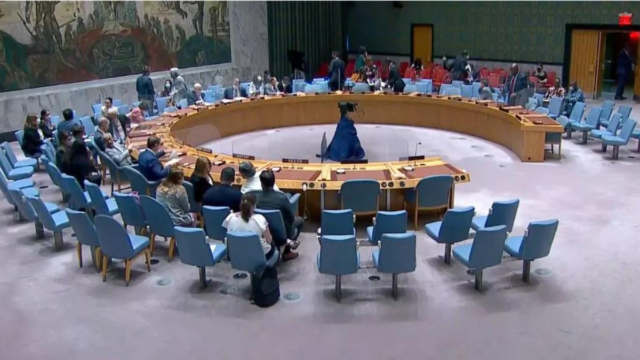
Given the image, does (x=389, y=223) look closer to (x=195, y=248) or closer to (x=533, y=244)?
(x=533, y=244)

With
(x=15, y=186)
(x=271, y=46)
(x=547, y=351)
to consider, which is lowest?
(x=547, y=351)

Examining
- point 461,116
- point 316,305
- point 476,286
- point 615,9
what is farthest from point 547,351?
point 615,9

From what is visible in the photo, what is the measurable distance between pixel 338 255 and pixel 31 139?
727 centimetres

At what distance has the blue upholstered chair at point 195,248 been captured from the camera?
635cm

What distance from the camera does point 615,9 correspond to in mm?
17672

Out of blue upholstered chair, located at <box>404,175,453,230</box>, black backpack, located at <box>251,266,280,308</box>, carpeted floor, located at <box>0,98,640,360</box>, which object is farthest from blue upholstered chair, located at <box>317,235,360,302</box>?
blue upholstered chair, located at <box>404,175,453,230</box>

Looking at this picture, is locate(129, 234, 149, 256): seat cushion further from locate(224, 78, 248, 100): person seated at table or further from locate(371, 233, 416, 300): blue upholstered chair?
locate(224, 78, 248, 100): person seated at table

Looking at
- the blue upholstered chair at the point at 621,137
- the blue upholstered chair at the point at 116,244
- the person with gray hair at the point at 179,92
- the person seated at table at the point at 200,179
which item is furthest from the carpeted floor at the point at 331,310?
the person with gray hair at the point at 179,92

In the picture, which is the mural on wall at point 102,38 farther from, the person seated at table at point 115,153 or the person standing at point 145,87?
the person seated at table at point 115,153

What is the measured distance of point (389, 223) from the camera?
22.8 feet

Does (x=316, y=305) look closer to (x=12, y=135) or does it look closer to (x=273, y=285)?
(x=273, y=285)

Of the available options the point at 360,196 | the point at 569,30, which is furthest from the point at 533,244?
the point at 569,30

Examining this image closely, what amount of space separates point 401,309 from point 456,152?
698cm

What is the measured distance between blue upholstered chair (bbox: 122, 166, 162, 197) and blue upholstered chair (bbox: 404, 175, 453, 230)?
3.38 meters
